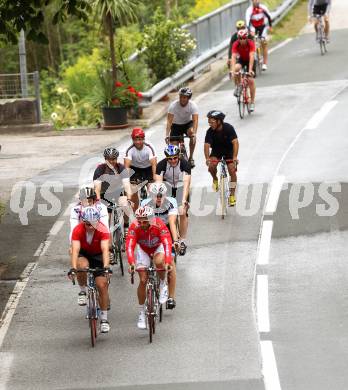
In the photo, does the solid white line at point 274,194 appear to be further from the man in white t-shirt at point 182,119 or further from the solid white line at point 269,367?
the solid white line at point 269,367

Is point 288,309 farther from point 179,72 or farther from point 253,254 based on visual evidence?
point 179,72

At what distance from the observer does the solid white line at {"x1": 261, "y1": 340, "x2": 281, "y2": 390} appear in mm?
13062

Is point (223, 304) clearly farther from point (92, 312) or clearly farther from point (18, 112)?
point (18, 112)

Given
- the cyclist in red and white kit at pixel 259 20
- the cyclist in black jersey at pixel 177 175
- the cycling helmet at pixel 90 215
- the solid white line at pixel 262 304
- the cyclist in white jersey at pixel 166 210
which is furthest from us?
the cyclist in red and white kit at pixel 259 20

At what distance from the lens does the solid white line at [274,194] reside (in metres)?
21.0

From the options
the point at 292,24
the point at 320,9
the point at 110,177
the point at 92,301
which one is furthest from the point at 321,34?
the point at 92,301

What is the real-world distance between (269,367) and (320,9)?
25.2m

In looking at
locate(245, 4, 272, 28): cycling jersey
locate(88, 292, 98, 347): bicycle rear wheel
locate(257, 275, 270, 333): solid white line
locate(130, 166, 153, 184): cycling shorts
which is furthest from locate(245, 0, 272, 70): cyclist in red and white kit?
locate(88, 292, 98, 347): bicycle rear wheel

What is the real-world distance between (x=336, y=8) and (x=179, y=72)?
50.6ft

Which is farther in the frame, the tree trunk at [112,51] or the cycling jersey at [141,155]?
the tree trunk at [112,51]

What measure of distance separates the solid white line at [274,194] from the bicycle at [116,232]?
3.67 m

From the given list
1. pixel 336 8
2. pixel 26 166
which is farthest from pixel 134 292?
pixel 336 8

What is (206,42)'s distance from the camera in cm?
3653

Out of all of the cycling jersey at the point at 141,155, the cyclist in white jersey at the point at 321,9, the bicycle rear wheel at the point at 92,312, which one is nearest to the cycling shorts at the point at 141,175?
the cycling jersey at the point at 141,155
